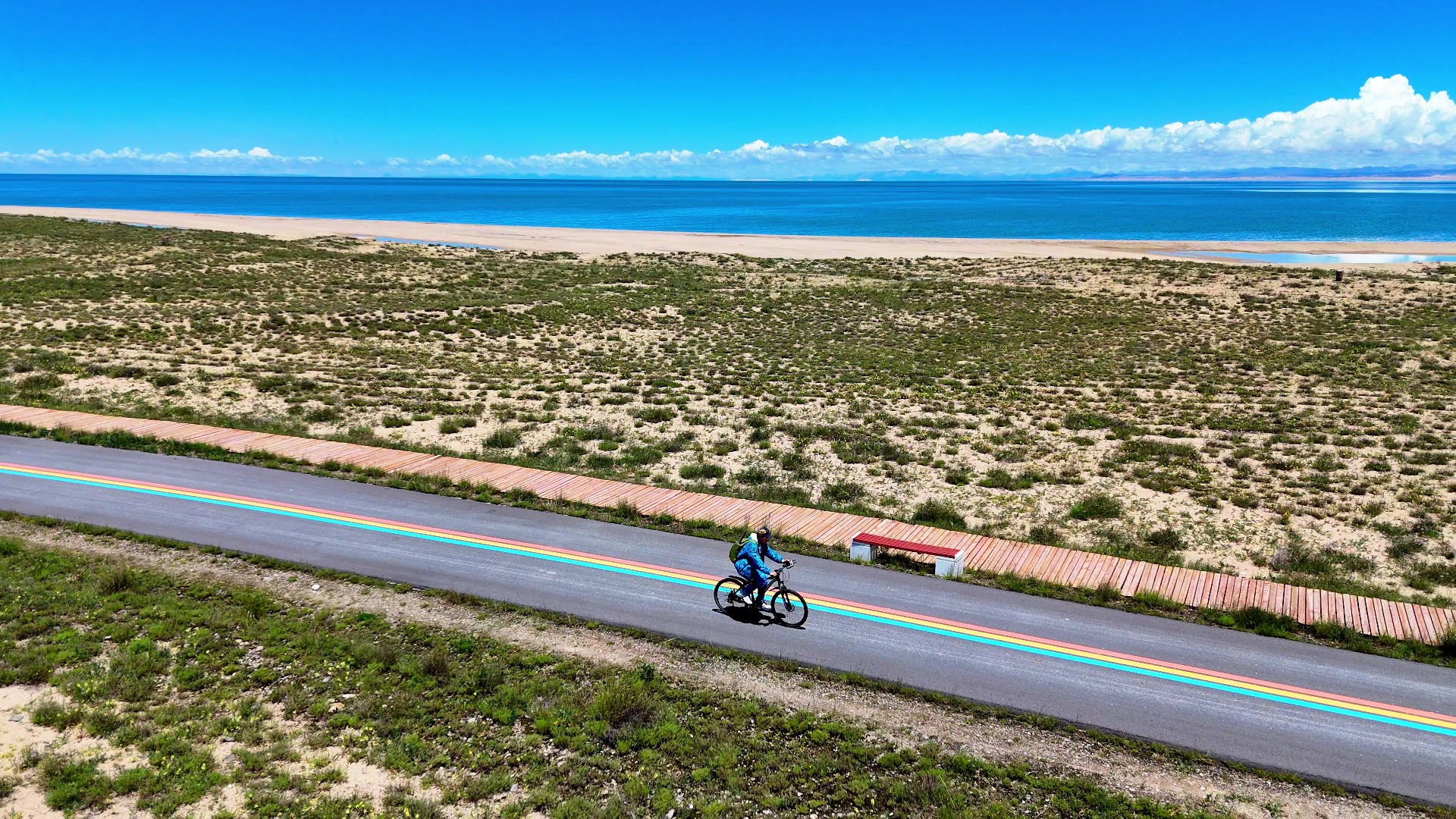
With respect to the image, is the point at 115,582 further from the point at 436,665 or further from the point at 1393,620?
the point at 1393,620

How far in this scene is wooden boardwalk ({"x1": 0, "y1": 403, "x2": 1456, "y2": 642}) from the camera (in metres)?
13.1

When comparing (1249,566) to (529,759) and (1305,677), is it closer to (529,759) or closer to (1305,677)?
(1305,677)

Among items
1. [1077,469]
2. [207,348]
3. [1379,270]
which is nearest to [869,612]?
[1077,469]

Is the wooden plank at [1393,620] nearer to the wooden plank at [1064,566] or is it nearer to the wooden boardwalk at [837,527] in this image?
the wooden boardwalk at [837,527]

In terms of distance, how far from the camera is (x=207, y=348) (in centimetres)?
3256

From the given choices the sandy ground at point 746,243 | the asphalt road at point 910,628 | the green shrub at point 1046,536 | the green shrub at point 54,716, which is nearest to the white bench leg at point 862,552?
the asphalt road at point 910,628

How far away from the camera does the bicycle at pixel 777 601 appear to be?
41.0 feet

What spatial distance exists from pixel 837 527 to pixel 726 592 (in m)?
3.77

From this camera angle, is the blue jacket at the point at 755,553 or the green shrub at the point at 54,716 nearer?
the green shrub at the point at 54,716

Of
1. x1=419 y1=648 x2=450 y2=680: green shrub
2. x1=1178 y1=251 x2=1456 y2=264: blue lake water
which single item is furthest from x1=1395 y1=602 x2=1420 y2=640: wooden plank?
x1=1178 y1=251 x2=1456 y2=264: blue lake water

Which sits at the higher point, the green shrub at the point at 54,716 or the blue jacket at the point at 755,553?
the blue jacket at the point at 755,553

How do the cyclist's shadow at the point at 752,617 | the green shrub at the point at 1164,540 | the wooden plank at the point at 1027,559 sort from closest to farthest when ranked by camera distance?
the cyclist's shadow at the point at 752,617, the wooden plank at the point at 1027,559, the green shrub at the point at 1164,540

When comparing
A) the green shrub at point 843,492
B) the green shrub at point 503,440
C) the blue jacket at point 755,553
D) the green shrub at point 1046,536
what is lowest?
the green shrub at point 1046,536

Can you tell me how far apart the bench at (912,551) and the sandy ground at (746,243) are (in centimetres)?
5833
